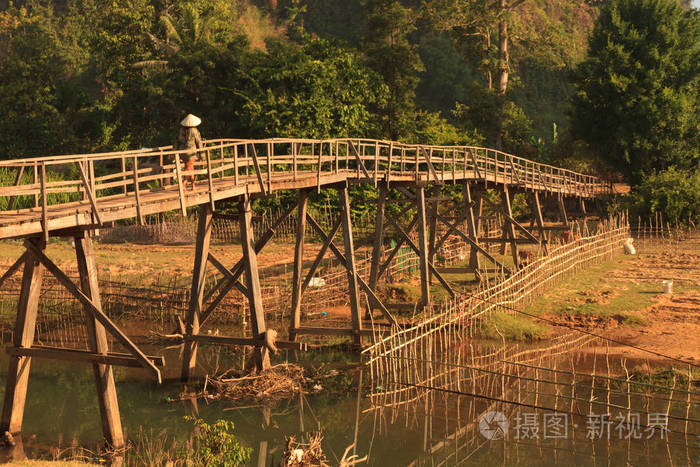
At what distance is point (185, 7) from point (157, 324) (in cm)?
2672

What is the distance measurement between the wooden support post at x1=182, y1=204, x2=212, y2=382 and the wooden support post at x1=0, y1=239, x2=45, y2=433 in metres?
3.77

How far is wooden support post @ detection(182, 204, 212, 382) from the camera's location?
16.8 m

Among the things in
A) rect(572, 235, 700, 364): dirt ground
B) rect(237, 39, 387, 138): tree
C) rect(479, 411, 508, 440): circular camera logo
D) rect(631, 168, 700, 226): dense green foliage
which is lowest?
rect(479, 411, 508, 440): circular camera logo

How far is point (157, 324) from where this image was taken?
2252 cm

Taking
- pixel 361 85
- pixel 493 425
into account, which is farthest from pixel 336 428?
pixel 361 85

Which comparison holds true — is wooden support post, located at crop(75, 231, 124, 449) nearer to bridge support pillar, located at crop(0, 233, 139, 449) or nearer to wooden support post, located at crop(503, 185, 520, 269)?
bridge support pillar, located at crop(0, 233, 139, 449)

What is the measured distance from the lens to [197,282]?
55.8ft

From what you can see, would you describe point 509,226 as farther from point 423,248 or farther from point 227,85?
point 227,85

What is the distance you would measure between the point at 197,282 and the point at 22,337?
4.17 meters

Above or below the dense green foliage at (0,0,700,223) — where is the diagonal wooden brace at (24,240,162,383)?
below

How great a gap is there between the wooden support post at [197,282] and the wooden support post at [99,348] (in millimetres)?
3336

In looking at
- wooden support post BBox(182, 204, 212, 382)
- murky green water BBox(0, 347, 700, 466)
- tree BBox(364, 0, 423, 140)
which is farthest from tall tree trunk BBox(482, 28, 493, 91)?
wooden support post BBox(182, 204, 212, 382)

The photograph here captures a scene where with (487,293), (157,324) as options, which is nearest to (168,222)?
(157,324)

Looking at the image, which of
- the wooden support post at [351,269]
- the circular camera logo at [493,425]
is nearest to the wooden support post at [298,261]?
the wooden support post at [351,269]
